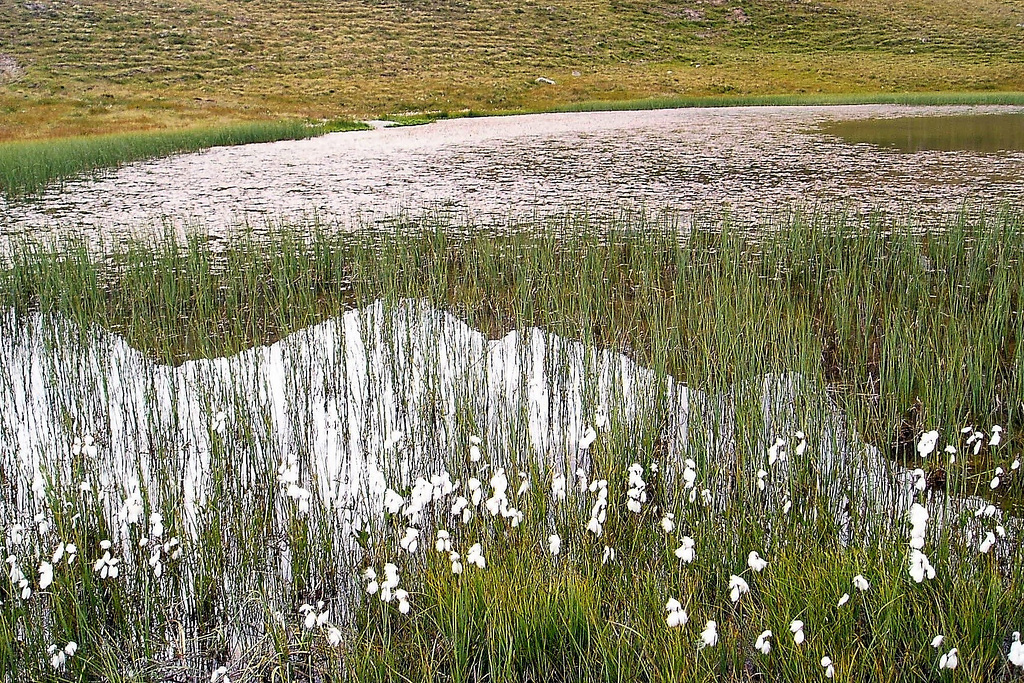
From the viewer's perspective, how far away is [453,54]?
115 feet

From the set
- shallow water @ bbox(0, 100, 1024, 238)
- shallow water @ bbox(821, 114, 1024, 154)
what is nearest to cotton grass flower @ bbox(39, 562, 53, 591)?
shallow water @ bbox(0, 100, 1024, 238)

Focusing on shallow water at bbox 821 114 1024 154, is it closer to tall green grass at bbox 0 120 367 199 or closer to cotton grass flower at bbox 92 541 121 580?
tall green grass at bbox 0 120 367 199

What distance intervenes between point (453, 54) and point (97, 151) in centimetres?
2482

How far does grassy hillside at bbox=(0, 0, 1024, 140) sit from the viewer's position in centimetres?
2692

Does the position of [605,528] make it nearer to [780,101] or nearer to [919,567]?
[919,567]

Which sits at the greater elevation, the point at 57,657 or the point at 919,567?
the point at 919,567

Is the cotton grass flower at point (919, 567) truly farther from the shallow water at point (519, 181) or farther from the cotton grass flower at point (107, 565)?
A: the shallow water at point (519, 181)

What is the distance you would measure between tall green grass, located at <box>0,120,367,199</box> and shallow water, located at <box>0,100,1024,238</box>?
388mm

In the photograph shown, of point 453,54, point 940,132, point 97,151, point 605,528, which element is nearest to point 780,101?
point 940,132

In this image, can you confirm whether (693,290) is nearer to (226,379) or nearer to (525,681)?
(226,379)

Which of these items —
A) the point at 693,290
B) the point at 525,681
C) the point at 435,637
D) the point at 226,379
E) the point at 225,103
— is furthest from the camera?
the point at 225,103

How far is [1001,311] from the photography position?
3652 mm

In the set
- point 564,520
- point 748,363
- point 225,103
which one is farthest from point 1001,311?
point 225,103

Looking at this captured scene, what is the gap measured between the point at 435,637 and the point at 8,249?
562cm
